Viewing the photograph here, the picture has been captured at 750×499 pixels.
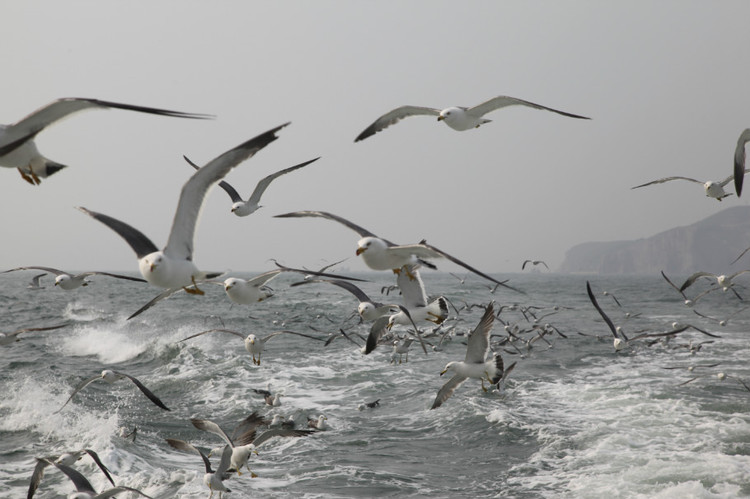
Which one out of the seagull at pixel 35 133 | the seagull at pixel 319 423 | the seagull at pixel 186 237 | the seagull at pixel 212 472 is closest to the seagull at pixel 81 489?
the seagull at pixel 212 472

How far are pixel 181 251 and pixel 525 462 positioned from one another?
6.96 meters

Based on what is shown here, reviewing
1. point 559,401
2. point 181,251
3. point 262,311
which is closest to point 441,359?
point 559,401

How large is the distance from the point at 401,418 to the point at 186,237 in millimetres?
7999

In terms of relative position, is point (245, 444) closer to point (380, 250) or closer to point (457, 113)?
point (380, 250)

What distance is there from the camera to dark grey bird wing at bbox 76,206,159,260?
6.47 m

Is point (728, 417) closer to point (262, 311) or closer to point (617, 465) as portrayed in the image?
point (617, 465)

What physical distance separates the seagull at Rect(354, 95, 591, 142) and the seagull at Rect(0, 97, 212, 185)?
5.31 m

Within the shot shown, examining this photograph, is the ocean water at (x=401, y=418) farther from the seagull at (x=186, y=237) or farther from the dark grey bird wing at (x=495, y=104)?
the dark grey bird wing at (x=495, y=104)

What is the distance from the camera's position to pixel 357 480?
961 centimetres

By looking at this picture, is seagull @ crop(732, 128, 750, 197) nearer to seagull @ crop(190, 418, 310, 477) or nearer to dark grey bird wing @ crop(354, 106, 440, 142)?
dark grey bird wing @ crop(354, 106, 440, 142)

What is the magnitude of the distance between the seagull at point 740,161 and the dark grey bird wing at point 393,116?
5375mm

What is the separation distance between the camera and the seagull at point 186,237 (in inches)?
226

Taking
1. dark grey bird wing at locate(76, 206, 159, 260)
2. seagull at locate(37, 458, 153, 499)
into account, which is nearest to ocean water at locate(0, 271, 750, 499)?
seagull at locate(37, 458, 153, 499)

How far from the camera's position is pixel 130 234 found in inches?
263
